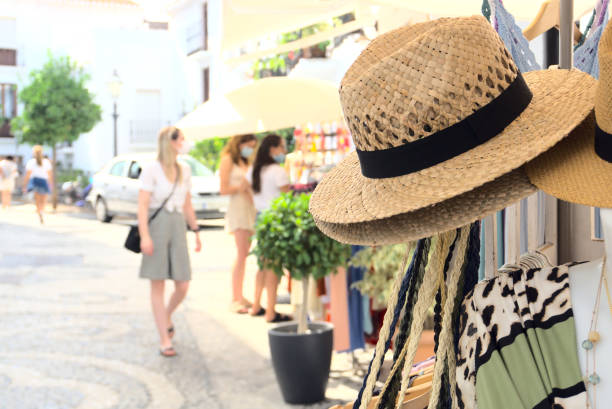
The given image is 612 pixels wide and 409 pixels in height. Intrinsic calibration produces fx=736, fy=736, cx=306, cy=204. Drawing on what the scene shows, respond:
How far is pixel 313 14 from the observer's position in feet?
16.0

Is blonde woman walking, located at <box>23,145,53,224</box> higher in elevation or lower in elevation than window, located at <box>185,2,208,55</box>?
lower

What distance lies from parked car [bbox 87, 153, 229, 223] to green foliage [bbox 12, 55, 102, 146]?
9.28m

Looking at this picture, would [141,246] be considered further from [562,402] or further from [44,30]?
[44,30]

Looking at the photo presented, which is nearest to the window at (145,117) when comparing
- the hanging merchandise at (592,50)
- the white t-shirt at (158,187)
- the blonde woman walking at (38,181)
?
the blonde woman walking at (38,181)

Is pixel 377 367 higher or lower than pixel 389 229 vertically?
lower

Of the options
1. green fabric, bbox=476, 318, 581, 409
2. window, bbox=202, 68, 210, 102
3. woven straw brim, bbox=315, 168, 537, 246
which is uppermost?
window, bbox=202, 68, 210, 102

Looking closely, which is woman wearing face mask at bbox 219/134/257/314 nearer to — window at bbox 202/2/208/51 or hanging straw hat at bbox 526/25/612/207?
hanging straw hat at bbox 526/25/612/207

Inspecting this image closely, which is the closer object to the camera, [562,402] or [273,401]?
[562,402]

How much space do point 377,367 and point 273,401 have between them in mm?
3412

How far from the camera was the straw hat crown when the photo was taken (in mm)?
1219

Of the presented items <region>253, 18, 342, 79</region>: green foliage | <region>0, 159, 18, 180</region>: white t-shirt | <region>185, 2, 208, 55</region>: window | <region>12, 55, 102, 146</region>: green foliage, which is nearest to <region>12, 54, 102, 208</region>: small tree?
<region>12, 55, 102, 146</region>: green foliage

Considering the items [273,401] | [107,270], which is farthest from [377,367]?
[107,270]

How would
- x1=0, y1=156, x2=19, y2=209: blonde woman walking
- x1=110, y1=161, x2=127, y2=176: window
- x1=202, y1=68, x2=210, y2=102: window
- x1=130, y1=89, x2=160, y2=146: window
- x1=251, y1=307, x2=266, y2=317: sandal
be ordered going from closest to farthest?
x1=251, y1=307, x2=266, y2=317: sandal → x1=110, y1=161, x2=127, y2=176: window → x1=0, y1=156, x2=19, y2=209: blonde woman walking → x1=202, y1=68, x2=210, y2=102: window → x1=130, y1=89, x2=160, y2=146: window

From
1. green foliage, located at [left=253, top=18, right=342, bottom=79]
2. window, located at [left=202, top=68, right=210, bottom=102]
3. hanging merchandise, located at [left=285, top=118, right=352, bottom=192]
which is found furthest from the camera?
window, located at [left=202, top=68, right=210, bottom=102]
